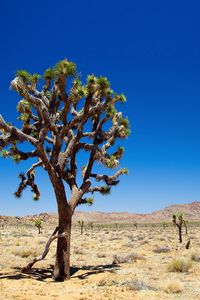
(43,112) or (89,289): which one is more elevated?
(43,112)

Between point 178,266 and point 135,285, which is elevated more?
point 178,266

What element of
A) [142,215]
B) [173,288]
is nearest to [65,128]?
[173,288]

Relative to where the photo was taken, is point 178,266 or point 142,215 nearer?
point 178,266

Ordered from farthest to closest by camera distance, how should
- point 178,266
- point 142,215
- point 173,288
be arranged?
point 142,215 < point 178,266 < point 173,288

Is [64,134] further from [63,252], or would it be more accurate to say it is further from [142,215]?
[142,215]

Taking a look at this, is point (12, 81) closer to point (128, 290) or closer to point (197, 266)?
point (128, 290)

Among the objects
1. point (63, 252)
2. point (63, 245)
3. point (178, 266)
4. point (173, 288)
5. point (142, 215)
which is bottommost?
point (173, 288)

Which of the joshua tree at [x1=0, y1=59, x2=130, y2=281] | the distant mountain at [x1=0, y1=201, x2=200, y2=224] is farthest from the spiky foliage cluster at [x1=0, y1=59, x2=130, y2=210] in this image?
the distant mountain at [x1=0, y1=201, x2=200, y2=224]

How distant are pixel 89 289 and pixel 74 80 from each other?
6.36 meters

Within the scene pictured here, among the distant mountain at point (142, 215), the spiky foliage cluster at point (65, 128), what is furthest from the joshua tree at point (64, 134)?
the distant mountain at point (142, 215)

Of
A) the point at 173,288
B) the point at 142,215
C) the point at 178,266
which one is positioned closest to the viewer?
the point at 173,288

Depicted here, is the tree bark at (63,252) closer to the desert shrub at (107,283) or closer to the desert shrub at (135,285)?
the desert shrub at (107,283)

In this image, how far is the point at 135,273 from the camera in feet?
40.8

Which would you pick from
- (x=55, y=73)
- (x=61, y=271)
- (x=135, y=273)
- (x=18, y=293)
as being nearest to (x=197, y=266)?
(x=135, y=273)
